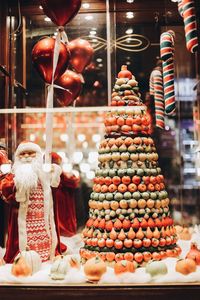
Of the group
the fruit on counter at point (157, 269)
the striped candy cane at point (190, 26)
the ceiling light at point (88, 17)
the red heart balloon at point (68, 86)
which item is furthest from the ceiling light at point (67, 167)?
the striped candy cane at point (190, 26)

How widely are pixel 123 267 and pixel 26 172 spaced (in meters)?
0.75

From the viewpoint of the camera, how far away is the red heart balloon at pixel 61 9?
83.7 inches

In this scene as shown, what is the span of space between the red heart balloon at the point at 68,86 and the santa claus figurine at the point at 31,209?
66 cm

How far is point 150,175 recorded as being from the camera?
6.95 feet

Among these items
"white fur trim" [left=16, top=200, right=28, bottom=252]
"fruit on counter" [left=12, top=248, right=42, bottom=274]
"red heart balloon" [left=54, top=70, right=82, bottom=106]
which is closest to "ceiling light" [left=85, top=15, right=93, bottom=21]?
"red heart balloon" [left=54, top=70, right=82, bottom=106]

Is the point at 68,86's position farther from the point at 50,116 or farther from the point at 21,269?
the point at 21,269

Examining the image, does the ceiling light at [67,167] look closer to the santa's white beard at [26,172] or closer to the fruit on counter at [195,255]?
the santa's white beard at [26,172]

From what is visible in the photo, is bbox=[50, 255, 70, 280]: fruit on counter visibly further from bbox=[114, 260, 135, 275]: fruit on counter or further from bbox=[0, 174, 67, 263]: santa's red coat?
bbox=[0, 174, 67, 263]: santa's red coat

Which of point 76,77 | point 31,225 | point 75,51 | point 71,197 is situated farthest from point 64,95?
point 31,225

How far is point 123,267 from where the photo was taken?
1.81 meters

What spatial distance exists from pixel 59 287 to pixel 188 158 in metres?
2.13

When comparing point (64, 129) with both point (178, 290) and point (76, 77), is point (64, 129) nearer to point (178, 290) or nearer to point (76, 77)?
point (76, 77)

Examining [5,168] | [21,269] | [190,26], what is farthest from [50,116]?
[190,26]

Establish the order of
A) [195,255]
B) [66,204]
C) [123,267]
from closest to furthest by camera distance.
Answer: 1. [123,267]
2. [195,255]
3. [66,204]
